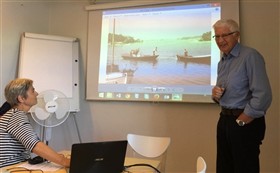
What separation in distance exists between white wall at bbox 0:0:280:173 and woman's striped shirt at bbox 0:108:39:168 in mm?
1404

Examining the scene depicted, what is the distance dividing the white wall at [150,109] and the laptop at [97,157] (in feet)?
5.37

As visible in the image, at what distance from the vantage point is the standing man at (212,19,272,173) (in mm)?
1860

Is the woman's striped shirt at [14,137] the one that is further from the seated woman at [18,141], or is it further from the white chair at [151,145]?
the white chair at [151,145]

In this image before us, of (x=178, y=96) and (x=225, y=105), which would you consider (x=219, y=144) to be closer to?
(x=225, y=105)

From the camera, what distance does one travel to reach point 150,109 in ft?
10.6

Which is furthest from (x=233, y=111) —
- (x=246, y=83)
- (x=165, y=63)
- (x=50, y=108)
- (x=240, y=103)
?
(x=50, y=108)

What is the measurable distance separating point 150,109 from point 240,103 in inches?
55.8

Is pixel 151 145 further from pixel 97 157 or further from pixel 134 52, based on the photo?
pixel 134 52

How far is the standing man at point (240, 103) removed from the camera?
1.86m

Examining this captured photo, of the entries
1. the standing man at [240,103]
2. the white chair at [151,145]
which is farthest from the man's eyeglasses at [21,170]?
the standing man at [240,103]

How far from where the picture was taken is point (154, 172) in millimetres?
1665

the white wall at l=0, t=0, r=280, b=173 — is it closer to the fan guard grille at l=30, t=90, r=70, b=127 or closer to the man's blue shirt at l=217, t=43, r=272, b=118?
the fan guard grille at l=30, t=90, r=70, b=127

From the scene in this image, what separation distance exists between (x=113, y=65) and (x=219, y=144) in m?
1.79

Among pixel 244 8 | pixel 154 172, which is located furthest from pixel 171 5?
pixel 154 172
